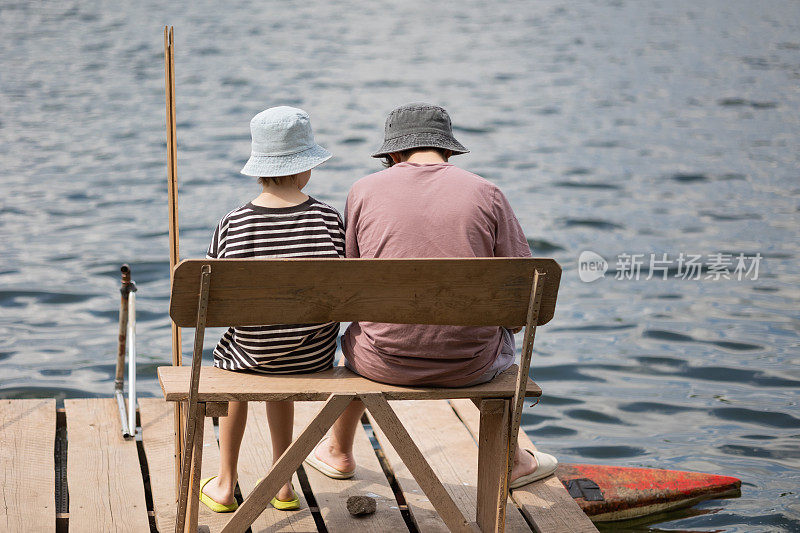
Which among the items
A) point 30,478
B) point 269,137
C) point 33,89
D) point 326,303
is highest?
point 269,137

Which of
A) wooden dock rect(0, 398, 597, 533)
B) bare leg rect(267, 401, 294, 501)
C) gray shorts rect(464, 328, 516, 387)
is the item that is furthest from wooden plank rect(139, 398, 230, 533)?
gray shorts rect(464, 328, 516, 387)

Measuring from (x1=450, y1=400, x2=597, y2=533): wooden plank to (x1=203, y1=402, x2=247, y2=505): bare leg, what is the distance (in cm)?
→ 91

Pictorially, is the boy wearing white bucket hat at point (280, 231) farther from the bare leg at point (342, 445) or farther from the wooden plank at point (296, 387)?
the bare leg at point (342, 445)

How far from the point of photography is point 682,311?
686 centimetres

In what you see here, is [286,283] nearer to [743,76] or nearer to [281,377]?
[281,377]

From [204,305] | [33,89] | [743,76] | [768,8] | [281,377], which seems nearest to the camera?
[204,305]

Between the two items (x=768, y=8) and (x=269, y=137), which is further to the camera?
(x=768, y=8)

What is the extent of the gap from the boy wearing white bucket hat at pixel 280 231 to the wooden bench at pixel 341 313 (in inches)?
2.8

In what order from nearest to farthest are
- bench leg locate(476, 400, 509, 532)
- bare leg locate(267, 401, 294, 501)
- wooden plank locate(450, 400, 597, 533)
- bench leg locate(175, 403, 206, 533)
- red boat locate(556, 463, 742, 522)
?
1. bench leg locate(175, 403, 206, 533)
2. bench leg locate(476, 400, 509, 532)
3. bare leg locate(267, 401, 294, 501)
4. wooden plank locate(450, 400, 597, 533)
5. red boat locate(556, 463, 742, 522)

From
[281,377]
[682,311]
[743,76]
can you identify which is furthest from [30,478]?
[743,76]

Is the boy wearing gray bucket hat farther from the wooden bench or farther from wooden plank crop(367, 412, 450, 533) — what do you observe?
wooden plank crop(367, 412, 450, 533)

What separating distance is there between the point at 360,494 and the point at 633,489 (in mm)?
1027

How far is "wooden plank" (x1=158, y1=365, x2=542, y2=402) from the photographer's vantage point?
2.85 m

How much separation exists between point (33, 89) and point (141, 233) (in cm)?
642
